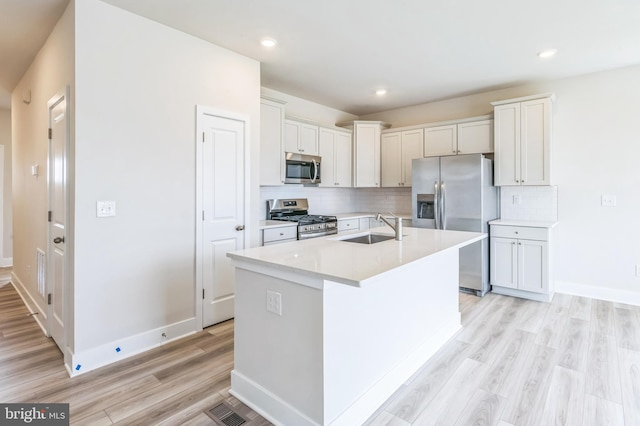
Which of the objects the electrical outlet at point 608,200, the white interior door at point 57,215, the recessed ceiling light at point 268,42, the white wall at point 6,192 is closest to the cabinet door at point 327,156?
the recessed ceiling light at point 268,42

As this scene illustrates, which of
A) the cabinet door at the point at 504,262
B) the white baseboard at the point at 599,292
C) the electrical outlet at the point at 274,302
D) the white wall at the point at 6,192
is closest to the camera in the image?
the electrical outlet at the point at 274,302

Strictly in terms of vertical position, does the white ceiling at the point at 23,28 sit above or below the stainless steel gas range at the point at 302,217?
above

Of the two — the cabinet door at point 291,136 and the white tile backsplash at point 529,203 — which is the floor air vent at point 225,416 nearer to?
the cabinet door at point 291,136

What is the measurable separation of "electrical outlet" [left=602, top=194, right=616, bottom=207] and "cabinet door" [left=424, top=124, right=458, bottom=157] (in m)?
1.76

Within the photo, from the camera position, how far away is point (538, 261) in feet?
12.7

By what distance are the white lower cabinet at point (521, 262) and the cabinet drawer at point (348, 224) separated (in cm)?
187

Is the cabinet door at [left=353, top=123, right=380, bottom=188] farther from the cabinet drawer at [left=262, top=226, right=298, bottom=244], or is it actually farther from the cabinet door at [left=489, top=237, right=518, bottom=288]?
the cabinet door at [left=489, top=237, right=518, bottom=288]

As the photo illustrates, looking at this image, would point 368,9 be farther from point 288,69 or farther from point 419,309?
point 419,309

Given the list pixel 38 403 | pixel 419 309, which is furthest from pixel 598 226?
pixel 38 403

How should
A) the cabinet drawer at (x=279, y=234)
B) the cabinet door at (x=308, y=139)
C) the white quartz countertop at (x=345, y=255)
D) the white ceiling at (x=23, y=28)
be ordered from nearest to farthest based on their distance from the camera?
the white quartz countertop at (x=345, y=255) < the white ceiling at (x=23, y=28) < the cabinet drawer at (x=279, y=234) < the cabinet door at (x=308, y=139)

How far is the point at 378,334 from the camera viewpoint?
209 centimetres

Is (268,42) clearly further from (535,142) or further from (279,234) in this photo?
(535,142)

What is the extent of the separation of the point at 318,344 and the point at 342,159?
393 cm

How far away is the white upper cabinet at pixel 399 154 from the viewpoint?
5.13 metres
